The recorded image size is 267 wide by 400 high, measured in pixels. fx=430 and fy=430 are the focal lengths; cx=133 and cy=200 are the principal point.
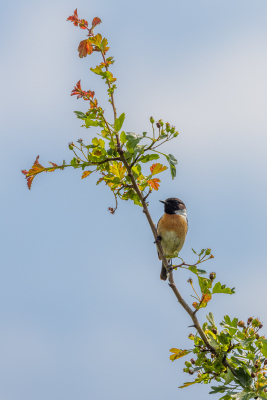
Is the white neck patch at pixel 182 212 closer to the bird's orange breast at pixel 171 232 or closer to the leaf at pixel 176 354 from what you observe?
the bird's orange breast at pixel 171 232

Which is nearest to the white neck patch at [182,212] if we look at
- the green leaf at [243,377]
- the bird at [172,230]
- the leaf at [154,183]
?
the bird at [172,230]

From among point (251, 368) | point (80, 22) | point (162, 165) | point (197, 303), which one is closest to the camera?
point (251, 368)

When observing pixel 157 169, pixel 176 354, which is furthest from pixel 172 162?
pixel 176 354

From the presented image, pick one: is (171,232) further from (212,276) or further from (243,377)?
(243,377)

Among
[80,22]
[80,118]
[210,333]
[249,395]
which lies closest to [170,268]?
[210,333]

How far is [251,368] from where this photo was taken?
350cm

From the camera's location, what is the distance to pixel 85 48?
4.16 meters

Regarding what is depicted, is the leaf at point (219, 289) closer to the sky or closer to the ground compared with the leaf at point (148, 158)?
closer to the ground

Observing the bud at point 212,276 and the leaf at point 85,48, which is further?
the leaf at point 85,48

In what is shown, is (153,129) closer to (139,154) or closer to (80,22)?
(139,154)

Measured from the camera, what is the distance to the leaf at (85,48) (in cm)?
413

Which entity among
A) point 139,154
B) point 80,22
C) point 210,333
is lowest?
point 210,333

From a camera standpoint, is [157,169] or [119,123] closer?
[119,123]

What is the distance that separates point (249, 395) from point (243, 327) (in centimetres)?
57
